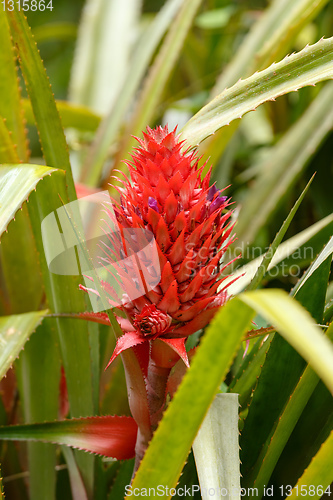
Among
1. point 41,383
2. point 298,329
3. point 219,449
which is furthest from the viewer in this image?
point 41,383

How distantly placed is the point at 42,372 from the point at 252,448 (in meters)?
0.26

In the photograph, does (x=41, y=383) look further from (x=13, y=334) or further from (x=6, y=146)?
(x=6, y=146)

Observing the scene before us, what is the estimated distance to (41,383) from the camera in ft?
1.82

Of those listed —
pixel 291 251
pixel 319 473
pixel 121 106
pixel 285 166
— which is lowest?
pixel 319 473

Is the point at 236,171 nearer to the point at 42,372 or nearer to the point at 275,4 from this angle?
the point at 275,4

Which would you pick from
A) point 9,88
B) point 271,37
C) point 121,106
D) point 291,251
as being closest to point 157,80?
point 121,106

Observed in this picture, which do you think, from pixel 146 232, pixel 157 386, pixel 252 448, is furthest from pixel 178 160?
pixel 252 448

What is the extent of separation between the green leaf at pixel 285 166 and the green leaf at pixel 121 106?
10.6 inches

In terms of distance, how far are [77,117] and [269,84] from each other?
55cm

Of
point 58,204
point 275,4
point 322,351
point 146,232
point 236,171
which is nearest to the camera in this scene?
point 322,351

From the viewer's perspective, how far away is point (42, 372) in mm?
555

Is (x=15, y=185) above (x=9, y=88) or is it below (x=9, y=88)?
below

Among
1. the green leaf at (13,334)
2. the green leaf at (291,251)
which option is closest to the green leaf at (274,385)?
the green leaf at (291,251)

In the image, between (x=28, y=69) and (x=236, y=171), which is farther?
(x=236, y=171)
